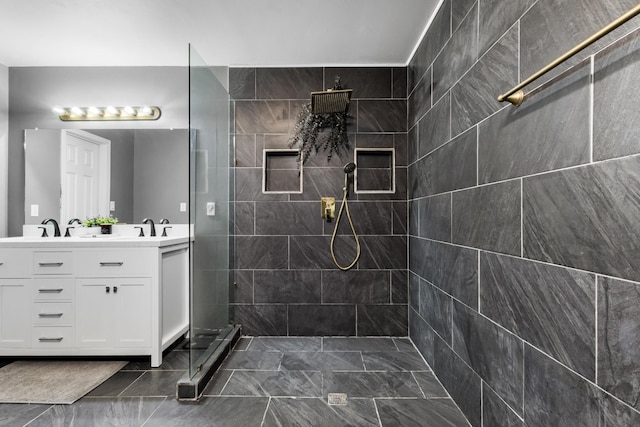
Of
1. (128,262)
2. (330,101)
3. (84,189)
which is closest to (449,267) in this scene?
(330,101)

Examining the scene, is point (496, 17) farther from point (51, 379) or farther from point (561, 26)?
point (51, 379)

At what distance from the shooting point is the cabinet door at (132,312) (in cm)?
214

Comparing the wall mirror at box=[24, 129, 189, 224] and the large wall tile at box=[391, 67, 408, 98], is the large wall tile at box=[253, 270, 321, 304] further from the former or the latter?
the large wall tile at box=[391, 67, 408, 98]

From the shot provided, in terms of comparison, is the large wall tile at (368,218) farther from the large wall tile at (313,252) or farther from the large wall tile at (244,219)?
the large wall tile at (244,219)

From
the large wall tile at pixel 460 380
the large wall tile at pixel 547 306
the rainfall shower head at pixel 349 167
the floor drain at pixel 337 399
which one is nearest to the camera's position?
the large wall tile at pixel 547 306

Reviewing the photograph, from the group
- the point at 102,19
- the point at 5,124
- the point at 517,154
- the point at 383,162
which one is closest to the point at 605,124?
the point at 517,154

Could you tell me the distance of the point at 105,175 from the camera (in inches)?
109

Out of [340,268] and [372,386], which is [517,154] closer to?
[372,386]

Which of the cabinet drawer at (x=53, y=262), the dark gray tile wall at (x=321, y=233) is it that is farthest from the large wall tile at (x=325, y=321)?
the cabinet drawer at (x=53, y=262)

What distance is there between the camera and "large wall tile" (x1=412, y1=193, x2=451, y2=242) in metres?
1.79

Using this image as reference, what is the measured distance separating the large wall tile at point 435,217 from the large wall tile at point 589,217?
0.71 meters

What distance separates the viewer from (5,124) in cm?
279

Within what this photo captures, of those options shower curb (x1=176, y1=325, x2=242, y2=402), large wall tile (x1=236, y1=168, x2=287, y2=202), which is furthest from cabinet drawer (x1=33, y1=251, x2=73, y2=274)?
large wall tile (x1=236, y1=168, x2=287, y2=202)

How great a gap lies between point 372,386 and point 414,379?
0.29 meters
